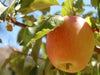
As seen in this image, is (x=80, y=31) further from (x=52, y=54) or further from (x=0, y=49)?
(x=0, y=49)

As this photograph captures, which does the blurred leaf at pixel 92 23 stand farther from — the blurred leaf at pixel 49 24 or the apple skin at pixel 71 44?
the blurred leaf at pixel 49 24

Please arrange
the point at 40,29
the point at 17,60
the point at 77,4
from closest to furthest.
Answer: the point at 40,29, the point at 77,4, the point at 17,60

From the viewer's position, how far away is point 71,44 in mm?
701

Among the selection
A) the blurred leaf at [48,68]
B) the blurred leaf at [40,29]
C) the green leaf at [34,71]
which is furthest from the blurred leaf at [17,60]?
the blurred leaf at [40,29]

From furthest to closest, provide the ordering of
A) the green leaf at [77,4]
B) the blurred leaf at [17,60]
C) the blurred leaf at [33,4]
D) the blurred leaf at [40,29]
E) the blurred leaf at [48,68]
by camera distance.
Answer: the blurred leaf at [17,60], the blurred leaf at [48,68], the green leaf at [77,4], the blurred leaf at [33,4], the blurred leaf at [40,29]

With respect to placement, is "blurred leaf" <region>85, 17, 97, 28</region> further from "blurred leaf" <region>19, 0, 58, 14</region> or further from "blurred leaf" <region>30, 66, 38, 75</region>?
"blurred leaf" <region>30, 66, 38, 75</region>

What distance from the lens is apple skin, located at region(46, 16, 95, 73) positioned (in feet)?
2.30

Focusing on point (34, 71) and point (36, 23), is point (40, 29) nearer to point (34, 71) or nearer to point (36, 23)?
point (36, 23)

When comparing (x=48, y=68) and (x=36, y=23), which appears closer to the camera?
(x=36, y=23)

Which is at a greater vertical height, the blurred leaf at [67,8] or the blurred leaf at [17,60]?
the blurred leaf at [67,8]

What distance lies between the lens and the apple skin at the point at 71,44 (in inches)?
27.6

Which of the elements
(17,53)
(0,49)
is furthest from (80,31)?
(0,49)

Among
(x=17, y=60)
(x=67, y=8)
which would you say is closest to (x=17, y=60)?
(x=17, y=60)

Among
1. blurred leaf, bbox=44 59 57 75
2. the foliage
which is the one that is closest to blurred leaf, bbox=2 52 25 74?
the foliage
